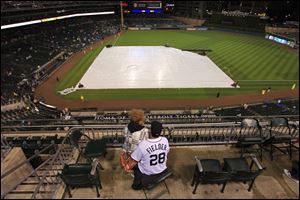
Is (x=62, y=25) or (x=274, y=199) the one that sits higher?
(x=62, y=25)

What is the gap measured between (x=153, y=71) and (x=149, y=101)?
908 centimetres

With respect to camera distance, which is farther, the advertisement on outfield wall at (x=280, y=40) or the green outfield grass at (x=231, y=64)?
the advertisement on outfield wall at (x=280, y=40)

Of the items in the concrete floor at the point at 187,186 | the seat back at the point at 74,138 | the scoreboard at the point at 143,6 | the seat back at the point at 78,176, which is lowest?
the concrete floor at the point at 187,186

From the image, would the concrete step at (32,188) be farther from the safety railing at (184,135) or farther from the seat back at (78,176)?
the seat back at (78,176)

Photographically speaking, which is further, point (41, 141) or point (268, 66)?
point (268, 66)

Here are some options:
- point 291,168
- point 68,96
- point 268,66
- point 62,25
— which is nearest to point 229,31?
point 268,66

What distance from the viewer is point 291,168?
671 centimetres

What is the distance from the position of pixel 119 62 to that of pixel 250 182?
30.5 meters

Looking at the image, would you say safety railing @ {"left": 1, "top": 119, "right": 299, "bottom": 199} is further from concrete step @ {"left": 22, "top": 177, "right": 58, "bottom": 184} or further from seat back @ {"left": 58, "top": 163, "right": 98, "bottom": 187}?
seat back @ {"left": 58, "top": 163, "right": 98, "bottom": 187}

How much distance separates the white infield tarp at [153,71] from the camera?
87.4 ft

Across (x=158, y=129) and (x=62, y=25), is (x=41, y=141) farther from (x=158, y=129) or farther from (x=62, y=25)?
(x=62, y=25)

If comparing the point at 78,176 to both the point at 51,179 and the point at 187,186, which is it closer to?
the point at 51,179

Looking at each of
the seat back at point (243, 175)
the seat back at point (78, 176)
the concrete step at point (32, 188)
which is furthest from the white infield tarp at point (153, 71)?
the seat back at point (243, 175)

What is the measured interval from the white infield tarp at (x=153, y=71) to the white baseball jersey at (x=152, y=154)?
69.2ft
